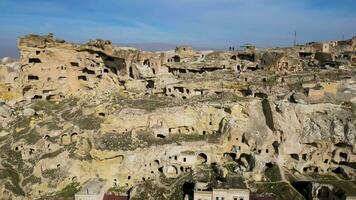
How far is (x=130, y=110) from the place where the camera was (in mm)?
50250

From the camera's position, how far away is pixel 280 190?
44156 mm

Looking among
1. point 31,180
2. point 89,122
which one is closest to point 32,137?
point 31,180

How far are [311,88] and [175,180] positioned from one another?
62.8 ft

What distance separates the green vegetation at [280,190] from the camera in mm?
43444

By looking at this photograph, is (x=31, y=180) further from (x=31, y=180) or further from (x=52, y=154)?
(x=52, y=154)

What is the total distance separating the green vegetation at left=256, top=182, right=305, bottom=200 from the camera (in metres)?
43.4

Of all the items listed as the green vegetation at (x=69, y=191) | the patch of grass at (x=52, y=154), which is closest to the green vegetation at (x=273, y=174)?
the green vegetation at (x=69, y=191)

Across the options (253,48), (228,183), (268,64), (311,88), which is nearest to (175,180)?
(228,183)

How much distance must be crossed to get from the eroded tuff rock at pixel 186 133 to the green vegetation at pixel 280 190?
0.78 ft

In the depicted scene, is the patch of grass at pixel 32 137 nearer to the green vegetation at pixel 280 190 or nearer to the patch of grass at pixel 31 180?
the patch of grass at pixel 31 180

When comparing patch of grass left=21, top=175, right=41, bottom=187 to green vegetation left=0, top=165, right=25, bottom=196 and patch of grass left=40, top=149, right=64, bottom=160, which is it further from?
patch of grass left=40, top=149, right=64, bottom=160

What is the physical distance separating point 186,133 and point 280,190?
40.7ft

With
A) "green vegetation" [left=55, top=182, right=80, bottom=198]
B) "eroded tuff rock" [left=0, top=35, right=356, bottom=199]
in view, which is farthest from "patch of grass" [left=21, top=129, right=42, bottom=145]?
"green vegetation" [left=55, top=182, right=80, bottom=198]

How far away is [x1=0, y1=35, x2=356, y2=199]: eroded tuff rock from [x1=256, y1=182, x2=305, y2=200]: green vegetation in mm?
237
